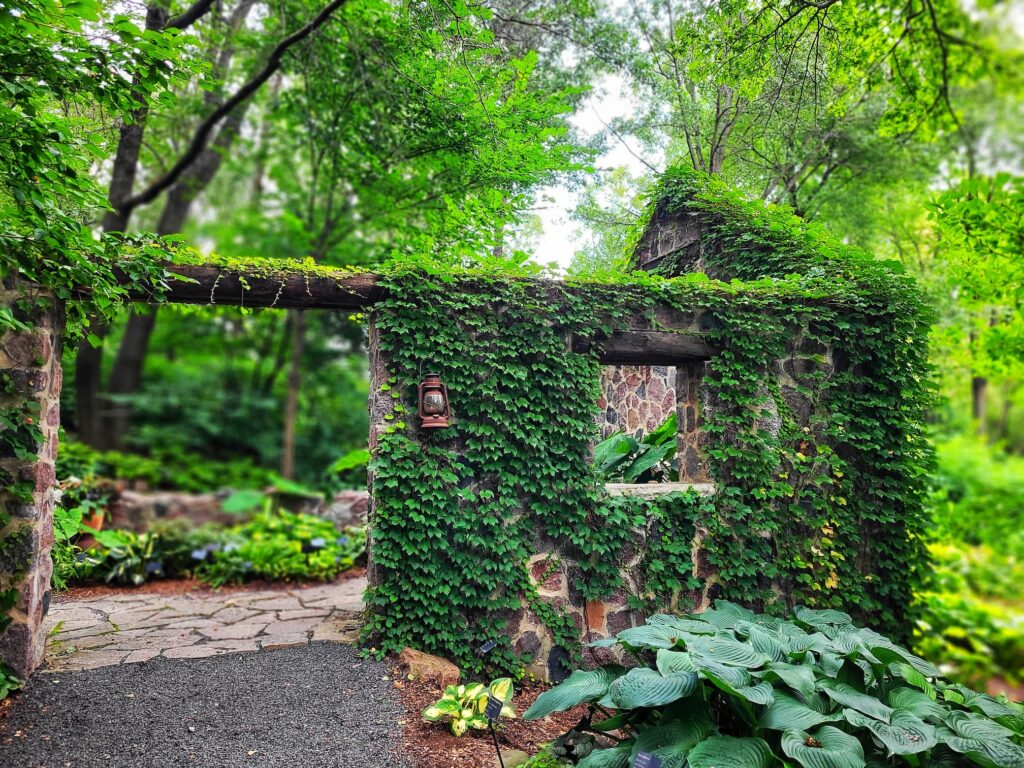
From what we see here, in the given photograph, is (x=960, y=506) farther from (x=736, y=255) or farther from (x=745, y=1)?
(x=745, y=1)

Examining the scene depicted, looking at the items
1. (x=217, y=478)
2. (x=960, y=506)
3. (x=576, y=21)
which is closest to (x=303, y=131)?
(x=576, y=21)

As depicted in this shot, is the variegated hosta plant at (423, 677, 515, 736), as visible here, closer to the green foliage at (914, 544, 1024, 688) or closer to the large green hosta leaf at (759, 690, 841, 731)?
the large green hosta leaf at (759, 690, 841, 731)

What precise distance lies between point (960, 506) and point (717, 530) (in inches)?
225

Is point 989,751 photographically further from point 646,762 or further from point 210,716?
point 210,716

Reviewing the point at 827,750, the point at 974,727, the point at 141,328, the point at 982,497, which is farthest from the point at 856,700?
the point at 141,328

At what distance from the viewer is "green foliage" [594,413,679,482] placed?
4.80 meters

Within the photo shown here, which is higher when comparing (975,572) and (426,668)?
(426,668)

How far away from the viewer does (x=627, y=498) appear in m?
3.98

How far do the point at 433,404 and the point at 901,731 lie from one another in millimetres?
2667

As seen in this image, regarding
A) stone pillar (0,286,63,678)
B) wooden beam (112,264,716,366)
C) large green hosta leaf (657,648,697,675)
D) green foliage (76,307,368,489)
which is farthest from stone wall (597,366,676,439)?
green foliage (76,307,368,489)

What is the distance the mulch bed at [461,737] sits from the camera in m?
2.78

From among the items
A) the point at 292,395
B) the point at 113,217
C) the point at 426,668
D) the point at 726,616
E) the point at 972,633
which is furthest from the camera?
the point at 292,395

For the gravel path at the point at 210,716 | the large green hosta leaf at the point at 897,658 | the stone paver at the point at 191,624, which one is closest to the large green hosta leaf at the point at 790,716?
the large green hosta leaf at the point at 897,658

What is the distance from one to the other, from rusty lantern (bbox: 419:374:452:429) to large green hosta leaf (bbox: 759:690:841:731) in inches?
85.2
